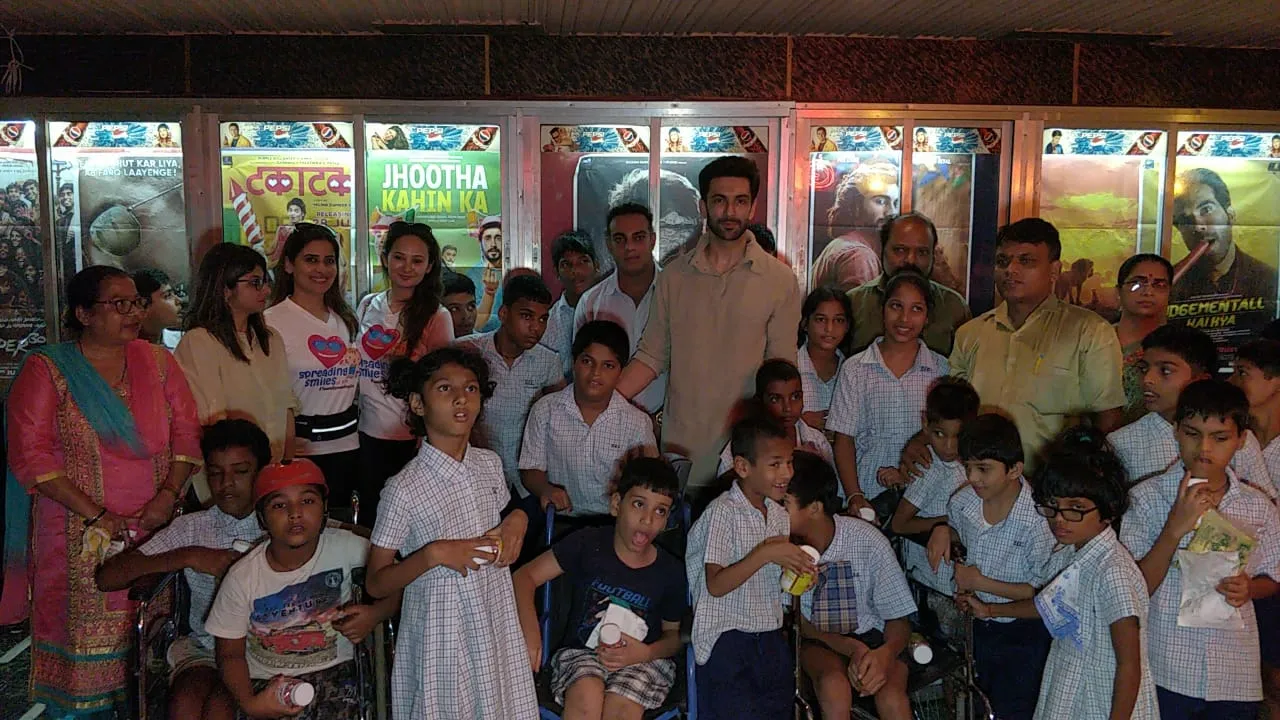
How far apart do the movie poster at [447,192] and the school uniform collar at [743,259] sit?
8.34 ft

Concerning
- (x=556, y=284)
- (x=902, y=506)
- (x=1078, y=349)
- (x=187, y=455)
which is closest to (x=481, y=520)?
(x=187, y=455)

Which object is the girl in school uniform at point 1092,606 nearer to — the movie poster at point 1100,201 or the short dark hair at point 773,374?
the short dark hair at point 773,374

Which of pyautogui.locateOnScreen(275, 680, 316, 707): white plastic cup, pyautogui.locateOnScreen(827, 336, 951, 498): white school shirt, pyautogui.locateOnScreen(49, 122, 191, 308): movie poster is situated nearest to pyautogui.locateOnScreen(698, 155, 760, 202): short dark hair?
pyautogui.locateOnScreen(827, 336, 951, 498): white school shirt

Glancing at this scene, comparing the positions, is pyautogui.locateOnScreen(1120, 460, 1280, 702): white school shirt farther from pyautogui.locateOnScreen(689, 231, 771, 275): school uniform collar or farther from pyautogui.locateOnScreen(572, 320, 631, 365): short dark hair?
pyautogui.locateOnScreen(572, 320, 631, 365): short dark hair

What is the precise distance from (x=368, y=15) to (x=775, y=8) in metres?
2.27

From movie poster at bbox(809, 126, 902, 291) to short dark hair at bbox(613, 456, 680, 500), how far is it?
348 cm

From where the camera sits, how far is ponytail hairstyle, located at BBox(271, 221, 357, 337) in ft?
13.0

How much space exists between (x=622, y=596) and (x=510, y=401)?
1.37 metres

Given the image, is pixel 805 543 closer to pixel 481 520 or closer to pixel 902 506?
pixel 902 506

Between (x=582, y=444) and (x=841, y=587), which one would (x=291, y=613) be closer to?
(x=582, y=444)

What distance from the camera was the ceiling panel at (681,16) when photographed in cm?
511

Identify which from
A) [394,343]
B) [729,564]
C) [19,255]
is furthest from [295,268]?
[19,255]

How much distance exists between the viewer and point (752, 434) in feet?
10.4

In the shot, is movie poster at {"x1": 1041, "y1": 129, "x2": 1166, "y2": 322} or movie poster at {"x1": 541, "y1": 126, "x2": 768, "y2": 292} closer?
movie poster at {"x1": 541, "y1": 126, "x2": 768, "y2": 292}
